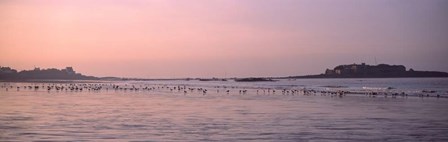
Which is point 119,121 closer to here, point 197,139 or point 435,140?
point 197,139

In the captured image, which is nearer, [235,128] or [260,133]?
[260,133]

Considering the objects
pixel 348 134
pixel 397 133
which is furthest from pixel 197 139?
pixel 397 133

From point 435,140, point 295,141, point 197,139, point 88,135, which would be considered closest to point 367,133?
point 435,140

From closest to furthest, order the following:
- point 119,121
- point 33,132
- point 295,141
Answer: point 295,141 → point 33,132 → point 119,121

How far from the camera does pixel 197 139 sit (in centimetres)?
2181

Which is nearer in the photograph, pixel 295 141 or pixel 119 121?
pixel 295 141

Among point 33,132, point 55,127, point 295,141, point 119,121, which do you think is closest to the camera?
point 295,141

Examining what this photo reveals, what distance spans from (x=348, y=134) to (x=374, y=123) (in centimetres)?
617

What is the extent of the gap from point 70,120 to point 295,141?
13.2 metres

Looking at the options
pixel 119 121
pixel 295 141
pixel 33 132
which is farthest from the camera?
pixel 119 121

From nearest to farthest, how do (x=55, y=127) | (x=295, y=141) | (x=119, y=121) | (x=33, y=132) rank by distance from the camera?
(x=295, y=141) → (x=33, y=132) → (x=55, y=127) → (x=119, y=121)

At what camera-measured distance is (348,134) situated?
78.5 feet

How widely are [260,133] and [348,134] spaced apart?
3.74m

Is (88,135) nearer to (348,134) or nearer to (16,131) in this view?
(16,131)
